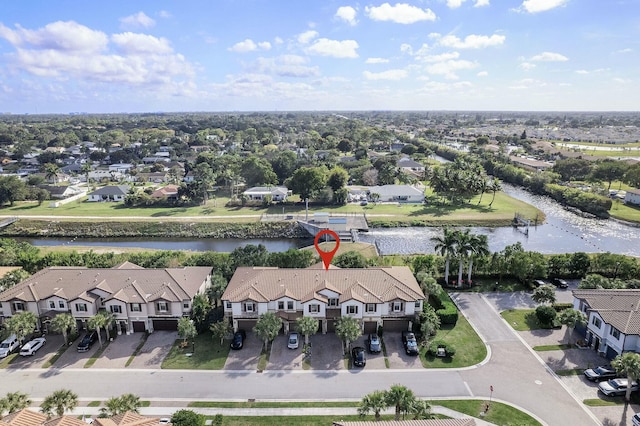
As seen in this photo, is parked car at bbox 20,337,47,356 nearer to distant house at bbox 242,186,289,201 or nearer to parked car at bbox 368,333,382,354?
parked car at bbox 368,333,382,354

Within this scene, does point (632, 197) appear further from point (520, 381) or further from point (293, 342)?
point (293, 342)

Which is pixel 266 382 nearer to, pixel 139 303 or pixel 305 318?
pixel 305 318

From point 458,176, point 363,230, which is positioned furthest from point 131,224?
point 458,176

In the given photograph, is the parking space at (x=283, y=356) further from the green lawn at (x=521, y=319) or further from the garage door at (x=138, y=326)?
the green lawn at (x=521, y=319)

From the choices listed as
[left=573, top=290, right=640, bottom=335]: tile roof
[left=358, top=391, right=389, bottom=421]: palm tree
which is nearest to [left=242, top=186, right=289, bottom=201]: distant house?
[left=573, top=290, right=640, bottom=335]: tile roof

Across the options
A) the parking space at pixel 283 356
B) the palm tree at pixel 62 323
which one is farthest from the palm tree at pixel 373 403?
the palm tree at pixel 62 323

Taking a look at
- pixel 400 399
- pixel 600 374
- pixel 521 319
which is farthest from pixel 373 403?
pixel 521 319
